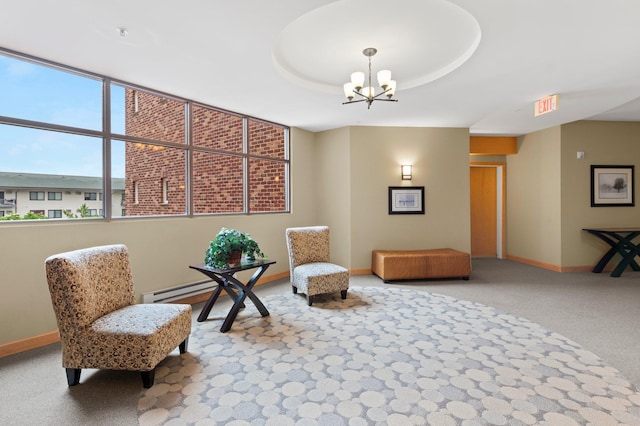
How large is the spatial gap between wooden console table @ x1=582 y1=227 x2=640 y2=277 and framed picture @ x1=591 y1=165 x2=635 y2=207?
1.77 ft

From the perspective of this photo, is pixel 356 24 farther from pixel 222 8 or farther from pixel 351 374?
pixel 351 374

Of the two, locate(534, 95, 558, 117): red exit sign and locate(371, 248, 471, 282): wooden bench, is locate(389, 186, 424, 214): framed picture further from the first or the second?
locate(534, 95, 558, 117): red exit sign

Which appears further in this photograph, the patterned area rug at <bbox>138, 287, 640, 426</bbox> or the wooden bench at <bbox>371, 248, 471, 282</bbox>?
the wooden bench at <bbox>371, 248, 471, 282</bbox>

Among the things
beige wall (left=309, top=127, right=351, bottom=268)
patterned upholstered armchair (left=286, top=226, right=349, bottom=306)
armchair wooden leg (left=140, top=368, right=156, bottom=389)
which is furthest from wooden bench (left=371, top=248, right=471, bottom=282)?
armchair wooden leg (left=140, top=368, right=156, bottom=389)

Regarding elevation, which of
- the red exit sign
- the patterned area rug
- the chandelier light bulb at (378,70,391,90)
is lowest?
the patterned area rug

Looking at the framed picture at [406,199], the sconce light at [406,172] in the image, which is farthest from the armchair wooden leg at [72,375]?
the sconce light at [406,172]

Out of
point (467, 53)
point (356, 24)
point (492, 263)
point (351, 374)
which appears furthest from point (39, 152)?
point (492, 263)

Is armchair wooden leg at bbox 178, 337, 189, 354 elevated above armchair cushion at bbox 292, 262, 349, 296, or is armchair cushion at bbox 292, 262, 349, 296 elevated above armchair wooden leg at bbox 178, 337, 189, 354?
armchair cushion at bbox 292, 262, 349, 296

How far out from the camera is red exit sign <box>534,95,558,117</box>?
13.6ft

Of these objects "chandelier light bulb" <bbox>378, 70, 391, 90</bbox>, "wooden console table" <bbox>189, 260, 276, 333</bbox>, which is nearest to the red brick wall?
"wooden console table" <bbox>189, 260, 276, 333</bbox>

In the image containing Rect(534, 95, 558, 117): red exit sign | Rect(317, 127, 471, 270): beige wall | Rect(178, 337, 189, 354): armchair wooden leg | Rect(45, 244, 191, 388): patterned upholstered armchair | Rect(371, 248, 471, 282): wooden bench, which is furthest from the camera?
Rect(317, 127, 471, 270): beige wall

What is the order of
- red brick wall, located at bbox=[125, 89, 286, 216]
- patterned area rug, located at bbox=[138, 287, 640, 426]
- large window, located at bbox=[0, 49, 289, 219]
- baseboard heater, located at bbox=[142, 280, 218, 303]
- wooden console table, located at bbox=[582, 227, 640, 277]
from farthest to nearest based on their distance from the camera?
wooden console table, located at bbox=[582, 227, 640, 277] < red brick wall, located at bbox=[125, 89, 286, 216] < baseboard heater, located at bbox=[142, 280, 218, 303] < large window, located at bbox=[0, 49, 289, 219] < patterned area rug, located at bbox=[138, 287, 640, 426]

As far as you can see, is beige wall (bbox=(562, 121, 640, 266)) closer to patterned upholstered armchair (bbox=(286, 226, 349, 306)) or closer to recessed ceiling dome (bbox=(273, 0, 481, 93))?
recessed ceiling dome (bbox=(273, 0, 481, 93))

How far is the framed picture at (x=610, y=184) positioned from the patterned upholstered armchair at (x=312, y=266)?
504cm
